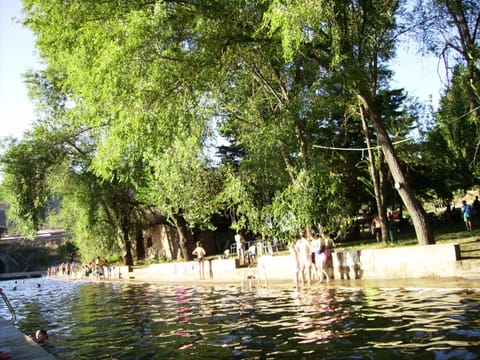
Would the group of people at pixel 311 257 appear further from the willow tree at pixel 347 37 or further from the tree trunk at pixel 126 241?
the tree trunk at pixel 126 241

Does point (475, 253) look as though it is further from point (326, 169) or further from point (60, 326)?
point (60, 326)

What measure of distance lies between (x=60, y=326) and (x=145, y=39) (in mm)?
8541

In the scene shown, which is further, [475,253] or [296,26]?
[475,253]

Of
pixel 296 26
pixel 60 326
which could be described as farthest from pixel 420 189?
pixel 60 326

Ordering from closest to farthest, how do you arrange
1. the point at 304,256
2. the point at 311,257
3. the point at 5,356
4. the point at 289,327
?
the point at 5,356 → the point at 289,327 → the point at 304,256 → the point at 311,257

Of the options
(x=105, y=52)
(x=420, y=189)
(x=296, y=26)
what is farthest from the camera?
(x=420, y=189)

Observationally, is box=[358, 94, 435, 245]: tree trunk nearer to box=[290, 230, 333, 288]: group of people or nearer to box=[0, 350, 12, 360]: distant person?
box=[290, 230, 333, 288]: group of people

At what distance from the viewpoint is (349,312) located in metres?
10.8

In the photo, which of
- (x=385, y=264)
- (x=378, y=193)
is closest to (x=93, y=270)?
(x=378, y=193)

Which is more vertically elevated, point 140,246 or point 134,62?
point 134,62

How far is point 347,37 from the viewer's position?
15.4 meters

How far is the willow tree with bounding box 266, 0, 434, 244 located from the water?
3.95 metres

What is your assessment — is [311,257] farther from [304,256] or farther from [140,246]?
[140,246]

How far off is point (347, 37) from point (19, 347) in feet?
39.5
